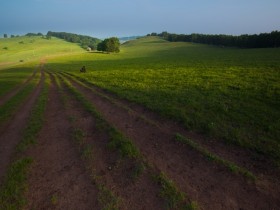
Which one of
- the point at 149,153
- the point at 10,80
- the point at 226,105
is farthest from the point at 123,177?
the point at 10,80

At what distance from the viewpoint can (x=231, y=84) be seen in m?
22.3

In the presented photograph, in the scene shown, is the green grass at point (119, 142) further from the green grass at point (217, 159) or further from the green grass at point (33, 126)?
the green grass at point (33, 126)

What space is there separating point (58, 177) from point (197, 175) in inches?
219

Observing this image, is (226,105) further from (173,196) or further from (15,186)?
(15,186)

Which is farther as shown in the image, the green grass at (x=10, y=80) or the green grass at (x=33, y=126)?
the green grass at (x=10, y=80)

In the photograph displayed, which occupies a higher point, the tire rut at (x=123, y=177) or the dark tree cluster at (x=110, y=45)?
the tire rut at (x=123, y=177)

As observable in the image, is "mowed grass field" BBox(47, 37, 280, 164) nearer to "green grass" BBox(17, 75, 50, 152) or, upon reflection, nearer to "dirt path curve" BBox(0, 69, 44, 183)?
"green grass" BBox(17, 75, 50, 152)

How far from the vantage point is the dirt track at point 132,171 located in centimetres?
824

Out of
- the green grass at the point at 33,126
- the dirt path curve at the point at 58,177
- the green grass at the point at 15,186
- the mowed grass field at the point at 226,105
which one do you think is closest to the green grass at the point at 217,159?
the mowed grass field at the point at 226,105

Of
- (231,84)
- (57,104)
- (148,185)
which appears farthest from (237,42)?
(148,185)

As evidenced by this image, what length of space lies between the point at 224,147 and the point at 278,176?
270 cm

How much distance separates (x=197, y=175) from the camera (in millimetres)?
9461

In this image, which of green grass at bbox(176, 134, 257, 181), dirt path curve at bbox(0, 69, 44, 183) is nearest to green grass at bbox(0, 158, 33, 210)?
dirt path curve at bbox(0, 69, 44, 183)

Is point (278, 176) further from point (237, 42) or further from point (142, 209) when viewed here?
point (237, 42)
